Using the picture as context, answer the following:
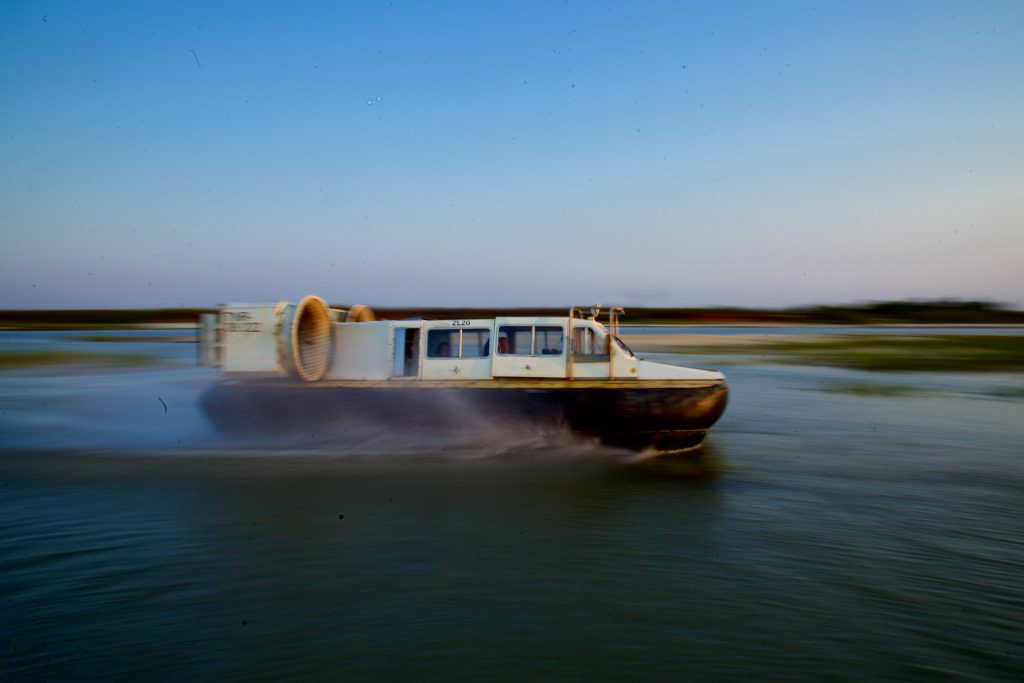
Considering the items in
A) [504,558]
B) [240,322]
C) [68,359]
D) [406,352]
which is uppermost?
[240,322]

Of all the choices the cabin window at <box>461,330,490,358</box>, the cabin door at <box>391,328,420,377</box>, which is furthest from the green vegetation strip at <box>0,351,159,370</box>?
the cabin window at <box>461,330,490,358</box>

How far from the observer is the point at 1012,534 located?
6.02m

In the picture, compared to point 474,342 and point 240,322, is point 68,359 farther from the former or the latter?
point 474,342

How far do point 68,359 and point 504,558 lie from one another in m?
26.5

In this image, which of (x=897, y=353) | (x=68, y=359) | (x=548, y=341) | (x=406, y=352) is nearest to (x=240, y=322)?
(x=406, y=352)

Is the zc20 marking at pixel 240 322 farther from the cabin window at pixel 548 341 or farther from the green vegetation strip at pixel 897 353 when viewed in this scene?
the green vegetation strip at pixel 897 353

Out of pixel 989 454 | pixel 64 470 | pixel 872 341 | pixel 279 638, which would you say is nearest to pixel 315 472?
pixel 64 470

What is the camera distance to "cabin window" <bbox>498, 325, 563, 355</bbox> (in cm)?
945

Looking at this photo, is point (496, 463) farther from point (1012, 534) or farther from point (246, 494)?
point (1012, 534)

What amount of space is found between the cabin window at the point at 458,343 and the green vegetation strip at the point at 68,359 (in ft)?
58.0

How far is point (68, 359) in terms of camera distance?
26.4m

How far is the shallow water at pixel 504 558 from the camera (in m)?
3.94

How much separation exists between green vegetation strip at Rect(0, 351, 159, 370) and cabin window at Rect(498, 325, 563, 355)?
60.6 feet

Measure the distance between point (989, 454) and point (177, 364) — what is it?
23.3 metres
